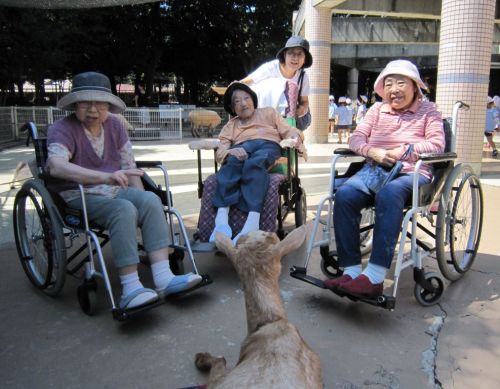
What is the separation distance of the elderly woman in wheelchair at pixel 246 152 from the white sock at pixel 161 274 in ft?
1.51

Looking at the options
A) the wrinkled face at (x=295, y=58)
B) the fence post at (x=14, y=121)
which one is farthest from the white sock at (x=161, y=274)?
the fence post at (x=14, y=121)

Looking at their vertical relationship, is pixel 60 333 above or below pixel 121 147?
below

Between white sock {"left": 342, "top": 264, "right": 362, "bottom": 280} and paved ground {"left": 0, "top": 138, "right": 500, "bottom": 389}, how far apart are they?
22 cm

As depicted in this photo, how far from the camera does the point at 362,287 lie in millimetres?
2623

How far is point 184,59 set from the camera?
27891 mm

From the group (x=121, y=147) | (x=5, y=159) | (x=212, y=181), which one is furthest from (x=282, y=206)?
(x=5, y=159)

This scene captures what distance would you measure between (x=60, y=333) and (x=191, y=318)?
713mm

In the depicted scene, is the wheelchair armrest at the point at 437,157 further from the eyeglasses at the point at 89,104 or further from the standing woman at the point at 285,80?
the eyeglasses at the point at 89,104

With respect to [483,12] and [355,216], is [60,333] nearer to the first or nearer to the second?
[355,216]

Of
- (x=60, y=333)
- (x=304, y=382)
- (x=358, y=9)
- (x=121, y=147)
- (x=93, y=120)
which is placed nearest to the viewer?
(x=304, y=382)

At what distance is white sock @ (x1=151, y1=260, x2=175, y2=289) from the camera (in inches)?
109

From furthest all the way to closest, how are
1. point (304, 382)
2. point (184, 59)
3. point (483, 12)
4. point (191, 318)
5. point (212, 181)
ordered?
point (184, 59), point (483, 12), point (212, 181), point (191, 318), point (304, 382)

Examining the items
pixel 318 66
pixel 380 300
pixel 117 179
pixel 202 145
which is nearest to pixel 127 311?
pixel 117 179

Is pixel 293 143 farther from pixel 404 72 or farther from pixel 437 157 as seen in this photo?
pixel 437 157
